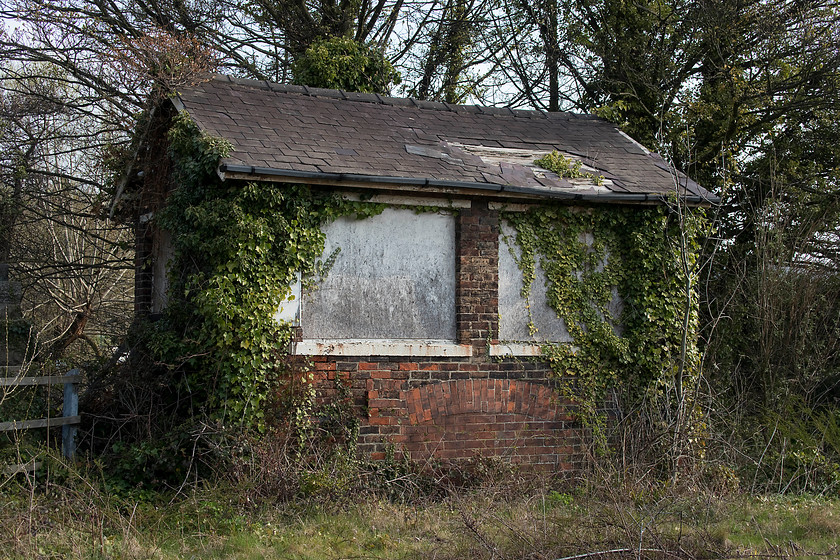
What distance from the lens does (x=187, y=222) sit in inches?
368

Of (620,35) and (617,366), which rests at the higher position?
(620,35)

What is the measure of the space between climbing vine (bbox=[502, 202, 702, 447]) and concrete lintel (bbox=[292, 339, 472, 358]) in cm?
119

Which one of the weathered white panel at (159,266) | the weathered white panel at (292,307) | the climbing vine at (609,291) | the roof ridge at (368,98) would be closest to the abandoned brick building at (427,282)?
the weathered white panel at (292,307)

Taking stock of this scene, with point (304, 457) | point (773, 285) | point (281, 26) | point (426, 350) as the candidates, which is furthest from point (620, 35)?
point (304, 457)

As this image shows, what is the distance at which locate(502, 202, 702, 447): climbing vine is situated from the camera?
32.4 feet

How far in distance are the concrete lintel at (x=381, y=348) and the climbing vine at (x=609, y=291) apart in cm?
119

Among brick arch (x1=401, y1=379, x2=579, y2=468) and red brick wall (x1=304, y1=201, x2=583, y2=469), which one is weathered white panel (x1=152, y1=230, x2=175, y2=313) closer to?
red brick wall (x1=304, y1=201, x2=583, y2=469)

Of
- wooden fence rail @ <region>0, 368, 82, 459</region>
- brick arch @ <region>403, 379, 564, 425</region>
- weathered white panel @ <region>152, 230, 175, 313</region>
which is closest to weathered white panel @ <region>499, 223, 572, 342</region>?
brick arch @ <region>403, 379, 564, 425</region>

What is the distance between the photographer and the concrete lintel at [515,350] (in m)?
9.55

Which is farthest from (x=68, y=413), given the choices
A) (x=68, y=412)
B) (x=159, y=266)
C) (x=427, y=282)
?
(x=427, y=282)

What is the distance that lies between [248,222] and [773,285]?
9.23 meters

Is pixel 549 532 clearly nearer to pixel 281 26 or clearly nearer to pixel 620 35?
pixel 620 35

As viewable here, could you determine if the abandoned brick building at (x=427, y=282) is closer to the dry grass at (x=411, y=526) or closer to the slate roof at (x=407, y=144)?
the slate roof at (x=407, y=144)

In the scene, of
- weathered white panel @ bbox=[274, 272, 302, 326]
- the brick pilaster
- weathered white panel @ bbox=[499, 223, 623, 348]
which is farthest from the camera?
weathered white panel @ bbox=[499, 223, 623, 348]
